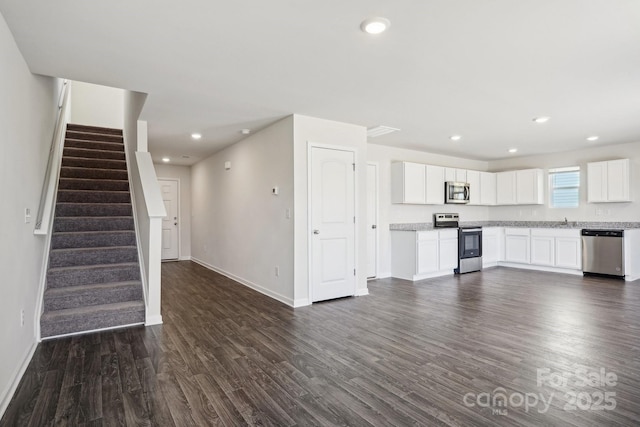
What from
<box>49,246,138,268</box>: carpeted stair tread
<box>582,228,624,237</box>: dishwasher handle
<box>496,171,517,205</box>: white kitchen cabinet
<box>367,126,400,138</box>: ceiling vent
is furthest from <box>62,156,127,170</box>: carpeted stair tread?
<box>582,228,624,237</box>: dishwasher handle

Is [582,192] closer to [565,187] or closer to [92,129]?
[565,187]

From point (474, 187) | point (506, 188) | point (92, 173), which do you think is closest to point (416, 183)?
point (474, 187)

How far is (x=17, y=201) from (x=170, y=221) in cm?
607

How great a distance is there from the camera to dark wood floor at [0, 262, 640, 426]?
201 centimetres

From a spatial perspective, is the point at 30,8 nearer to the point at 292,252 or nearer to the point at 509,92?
the point at 292,252

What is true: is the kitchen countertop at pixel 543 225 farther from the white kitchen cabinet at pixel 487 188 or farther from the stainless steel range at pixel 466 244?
the white kitchen cabinet at pixel 487 188

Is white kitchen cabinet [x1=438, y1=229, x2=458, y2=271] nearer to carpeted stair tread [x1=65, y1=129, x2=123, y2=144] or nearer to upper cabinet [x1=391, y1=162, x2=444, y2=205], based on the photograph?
upper cabinet [x1=391, y1=162, x2=444, y2=205]

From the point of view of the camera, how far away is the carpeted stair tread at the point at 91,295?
3455 mm

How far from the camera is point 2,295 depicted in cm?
221

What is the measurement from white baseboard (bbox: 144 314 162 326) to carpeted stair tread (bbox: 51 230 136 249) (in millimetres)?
1323

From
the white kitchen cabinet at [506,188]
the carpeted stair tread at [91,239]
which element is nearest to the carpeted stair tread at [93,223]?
the carpeted stair tread at [91,239]

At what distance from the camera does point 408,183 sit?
6.25 metres

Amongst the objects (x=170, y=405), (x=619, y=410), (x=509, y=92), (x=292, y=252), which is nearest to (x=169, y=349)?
(x=170, y=405)

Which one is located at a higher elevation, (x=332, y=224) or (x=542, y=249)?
(x=332, y=224)
